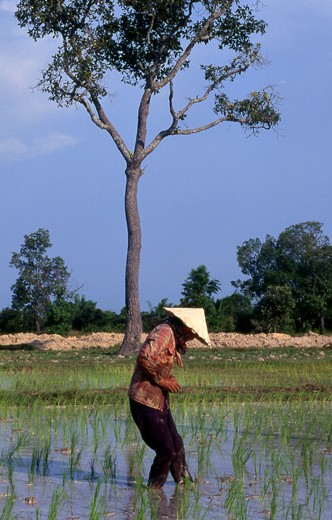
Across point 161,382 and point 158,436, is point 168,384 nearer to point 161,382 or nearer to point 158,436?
point 161,382

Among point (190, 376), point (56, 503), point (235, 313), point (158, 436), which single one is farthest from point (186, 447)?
point (235, 313)

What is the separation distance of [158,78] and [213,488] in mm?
20148

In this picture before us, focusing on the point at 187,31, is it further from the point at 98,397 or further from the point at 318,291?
the point at 318,291

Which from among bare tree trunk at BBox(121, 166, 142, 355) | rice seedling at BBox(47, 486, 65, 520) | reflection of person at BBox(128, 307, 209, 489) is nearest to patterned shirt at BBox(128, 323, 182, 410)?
reflection of person at BBox(128, 307, 209, 489)

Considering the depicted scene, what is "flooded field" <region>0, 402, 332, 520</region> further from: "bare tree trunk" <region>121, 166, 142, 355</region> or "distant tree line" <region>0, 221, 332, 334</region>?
"distant tree line" <region>0, 221, 332, 334</region>

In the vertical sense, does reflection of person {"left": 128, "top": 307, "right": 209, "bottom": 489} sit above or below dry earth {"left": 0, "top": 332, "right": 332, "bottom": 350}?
below

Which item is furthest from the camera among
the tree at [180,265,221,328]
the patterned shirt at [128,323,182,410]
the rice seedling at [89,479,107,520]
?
the tree at [180,265,221,328]

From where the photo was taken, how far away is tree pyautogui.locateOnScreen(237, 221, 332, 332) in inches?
1539

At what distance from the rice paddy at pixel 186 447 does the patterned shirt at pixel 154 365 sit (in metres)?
0.63

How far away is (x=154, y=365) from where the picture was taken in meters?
6.28

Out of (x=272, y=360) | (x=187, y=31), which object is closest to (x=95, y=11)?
(x=187, y=31)

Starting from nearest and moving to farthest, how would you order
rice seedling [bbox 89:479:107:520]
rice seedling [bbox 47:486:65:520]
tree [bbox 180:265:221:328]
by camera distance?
rice seedling [bbox 47:486:65:520], rice seedling [bbox 89:479:107:520], tree [bbox 180:265:221:328]

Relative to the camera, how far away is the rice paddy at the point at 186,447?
6.13 metres

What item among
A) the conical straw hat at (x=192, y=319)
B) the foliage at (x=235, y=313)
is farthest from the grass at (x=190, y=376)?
the foliage at (x=235, y=313)
